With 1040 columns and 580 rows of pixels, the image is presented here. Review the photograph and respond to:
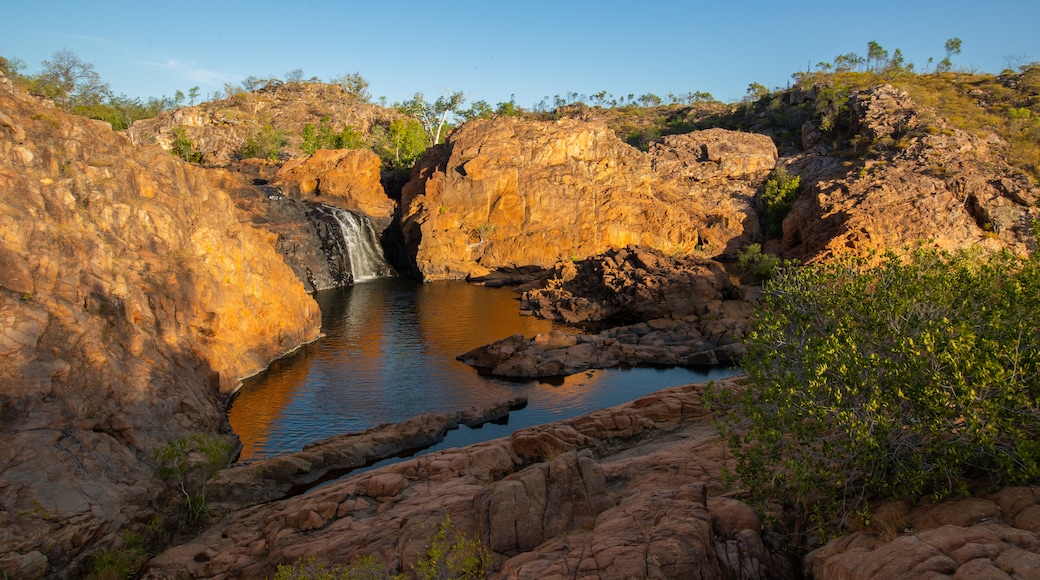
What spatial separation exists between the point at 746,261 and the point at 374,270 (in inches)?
1465

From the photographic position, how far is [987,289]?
10961mm

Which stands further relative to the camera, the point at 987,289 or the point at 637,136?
the point at 637,136

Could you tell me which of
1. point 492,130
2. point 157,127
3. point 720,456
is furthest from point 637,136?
point 720,456

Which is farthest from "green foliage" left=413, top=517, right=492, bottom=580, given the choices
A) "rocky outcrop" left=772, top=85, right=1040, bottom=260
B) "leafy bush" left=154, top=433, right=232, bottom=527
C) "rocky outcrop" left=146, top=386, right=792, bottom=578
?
"rocky outcrop" left=772, top=85, right=1040, bottom=260

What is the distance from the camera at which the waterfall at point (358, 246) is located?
6062 centimetres

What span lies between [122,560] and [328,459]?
804 centimetres

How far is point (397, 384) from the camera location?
100ft

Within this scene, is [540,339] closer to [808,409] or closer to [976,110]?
[808,409]

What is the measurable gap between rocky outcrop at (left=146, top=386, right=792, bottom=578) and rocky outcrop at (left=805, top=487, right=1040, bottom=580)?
1.68 metres

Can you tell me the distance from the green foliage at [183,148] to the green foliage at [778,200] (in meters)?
72.6

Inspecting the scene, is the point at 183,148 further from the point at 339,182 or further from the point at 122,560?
the point at 122,560

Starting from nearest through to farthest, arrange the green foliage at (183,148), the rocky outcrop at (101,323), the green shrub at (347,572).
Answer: the green shrub at (347,572) → the rocky outcrop at (101,323) → the green foliage at (183,148)

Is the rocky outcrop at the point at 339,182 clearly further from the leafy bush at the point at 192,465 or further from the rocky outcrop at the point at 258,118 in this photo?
the leafy bush at the point at 192,465

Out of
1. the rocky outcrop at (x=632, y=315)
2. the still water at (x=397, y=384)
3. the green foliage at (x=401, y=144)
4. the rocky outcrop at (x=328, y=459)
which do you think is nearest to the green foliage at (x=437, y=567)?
the rocky outcrop at (x=328, y=459)
